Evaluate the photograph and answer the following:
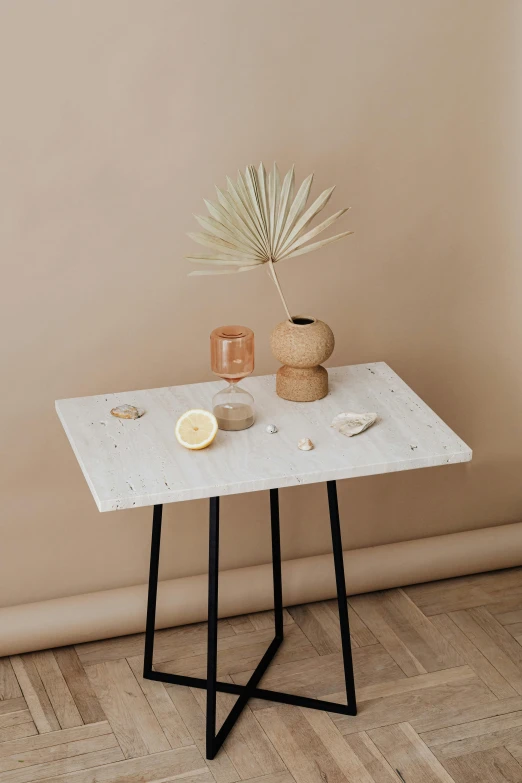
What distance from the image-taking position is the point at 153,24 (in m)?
2.21

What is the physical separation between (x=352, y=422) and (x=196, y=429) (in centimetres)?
34

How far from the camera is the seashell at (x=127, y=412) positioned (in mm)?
2082

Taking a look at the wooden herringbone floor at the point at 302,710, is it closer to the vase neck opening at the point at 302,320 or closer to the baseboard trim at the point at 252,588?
the baseboard trim at the point at 252,588

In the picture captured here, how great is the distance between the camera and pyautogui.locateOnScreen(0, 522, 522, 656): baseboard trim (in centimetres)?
245

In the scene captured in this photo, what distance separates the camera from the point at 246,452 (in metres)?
1.94

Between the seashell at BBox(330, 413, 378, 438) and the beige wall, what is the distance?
544 millimetres

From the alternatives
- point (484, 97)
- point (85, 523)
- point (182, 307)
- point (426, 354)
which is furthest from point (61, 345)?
point (484, 97)

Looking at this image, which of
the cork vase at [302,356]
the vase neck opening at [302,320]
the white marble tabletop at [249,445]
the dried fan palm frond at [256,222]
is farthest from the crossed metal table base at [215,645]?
the dried fan palm frond at [256,222]

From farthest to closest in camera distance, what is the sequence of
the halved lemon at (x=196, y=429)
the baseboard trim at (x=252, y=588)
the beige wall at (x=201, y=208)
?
the baseboard trim at (x=252, y=588)
the beige wall at (x=201, y=208)
the halved lemon at (x=196, y=429)

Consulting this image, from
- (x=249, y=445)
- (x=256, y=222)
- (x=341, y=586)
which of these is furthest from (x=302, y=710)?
(x=256, y=222)

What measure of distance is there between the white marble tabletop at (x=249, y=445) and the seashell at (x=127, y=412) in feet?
0.05

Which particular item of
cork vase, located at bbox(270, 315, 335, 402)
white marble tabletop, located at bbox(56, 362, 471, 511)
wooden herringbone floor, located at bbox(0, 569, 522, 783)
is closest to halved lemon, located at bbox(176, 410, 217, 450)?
white marble tabletop, located at bbox(56, 362, 471, 511)

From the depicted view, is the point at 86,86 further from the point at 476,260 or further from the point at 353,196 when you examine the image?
the point at 476,260

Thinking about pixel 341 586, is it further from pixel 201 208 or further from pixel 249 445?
pixel 201 208
